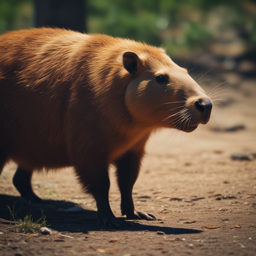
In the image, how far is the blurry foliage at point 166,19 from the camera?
512 inches

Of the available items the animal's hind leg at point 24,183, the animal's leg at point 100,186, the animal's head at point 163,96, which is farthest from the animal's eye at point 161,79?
the animal's hind leg at point 24,183

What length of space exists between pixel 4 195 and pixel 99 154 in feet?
5.75

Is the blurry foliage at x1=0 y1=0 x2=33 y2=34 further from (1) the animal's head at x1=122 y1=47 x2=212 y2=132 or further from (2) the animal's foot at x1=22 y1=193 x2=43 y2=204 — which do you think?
(1) the animal's head at x1=122 y1=47 x2=212 y2=132

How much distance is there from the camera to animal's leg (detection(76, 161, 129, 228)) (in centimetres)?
384

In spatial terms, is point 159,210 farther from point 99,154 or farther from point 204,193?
point 99,154

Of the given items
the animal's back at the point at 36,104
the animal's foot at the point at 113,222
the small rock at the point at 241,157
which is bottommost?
the animal's foot at the point at 113,222

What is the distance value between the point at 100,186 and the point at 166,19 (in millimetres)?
11641

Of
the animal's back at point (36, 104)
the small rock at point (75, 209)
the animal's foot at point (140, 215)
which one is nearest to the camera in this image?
the animal's back at point (36, 104)

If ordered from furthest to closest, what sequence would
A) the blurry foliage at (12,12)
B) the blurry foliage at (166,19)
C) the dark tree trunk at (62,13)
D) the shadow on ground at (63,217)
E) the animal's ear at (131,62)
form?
the blurry foliage at (166,19) < the blurry foliage at (12,12) < the dark tree trunk at (62,13) < the animal's ear at (131,62) < the shadow on ground at (63,217)

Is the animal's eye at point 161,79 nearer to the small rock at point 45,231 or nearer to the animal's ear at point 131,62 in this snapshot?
the animal's ear at point 131,62

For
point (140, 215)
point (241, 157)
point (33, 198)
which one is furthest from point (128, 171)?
point (241, 157)

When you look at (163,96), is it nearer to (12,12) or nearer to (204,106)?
(204,106)

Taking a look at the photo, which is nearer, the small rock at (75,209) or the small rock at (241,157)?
the small rock at (75,209)

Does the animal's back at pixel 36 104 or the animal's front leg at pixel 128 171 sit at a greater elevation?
the animal's back at pixel 36 104
